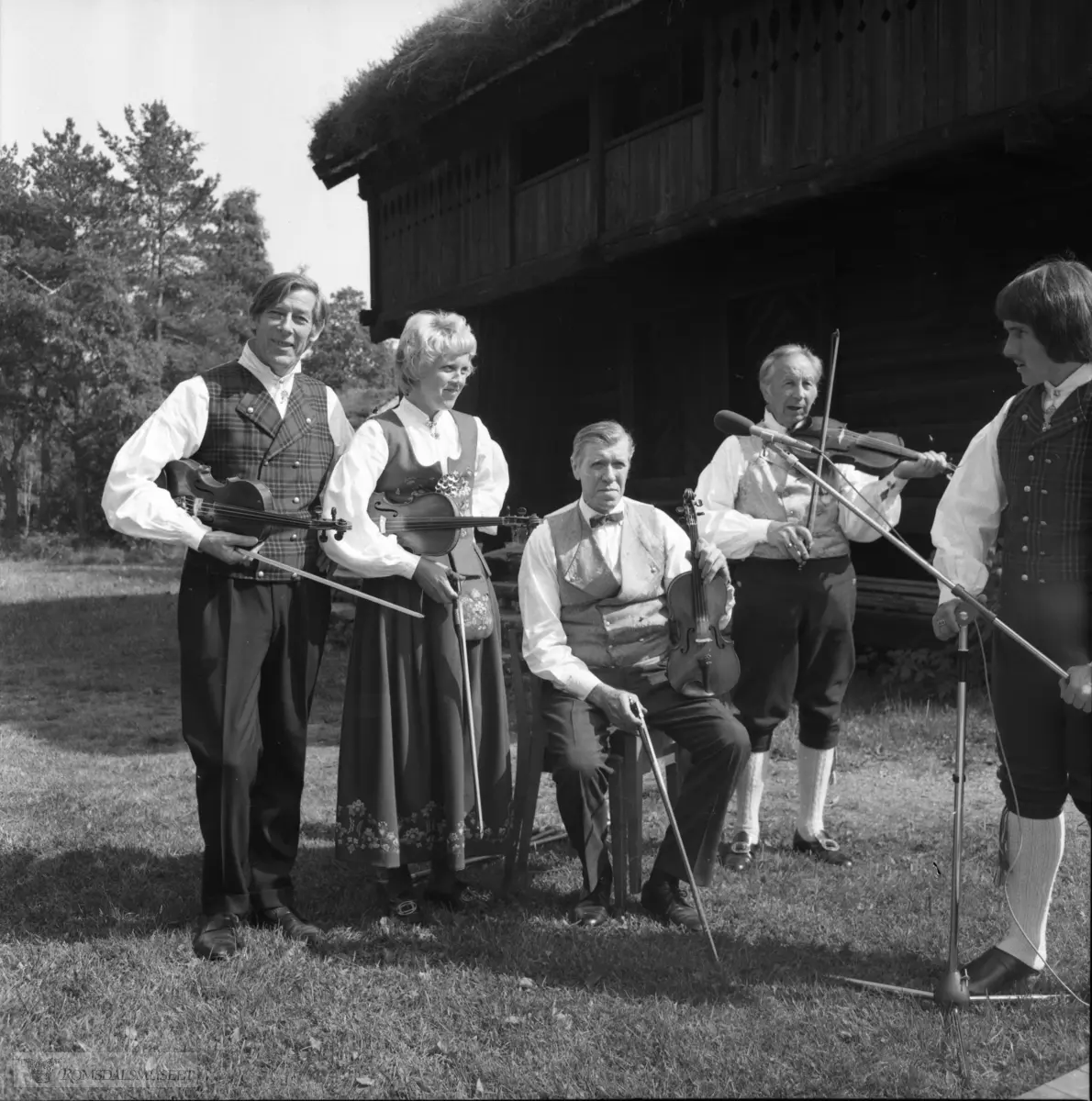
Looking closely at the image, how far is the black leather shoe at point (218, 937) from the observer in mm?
3572

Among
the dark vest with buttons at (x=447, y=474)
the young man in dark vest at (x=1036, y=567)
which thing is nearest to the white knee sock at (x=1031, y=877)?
the young man in dark vest at (x=1036, y=567)

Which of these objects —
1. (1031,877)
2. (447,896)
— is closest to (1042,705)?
(1031,877)

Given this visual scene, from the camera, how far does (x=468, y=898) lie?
4121mm

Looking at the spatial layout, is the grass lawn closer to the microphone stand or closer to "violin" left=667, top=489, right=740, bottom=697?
the microphone stand

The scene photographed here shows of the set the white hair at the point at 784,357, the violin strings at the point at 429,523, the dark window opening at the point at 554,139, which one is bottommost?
the violin strings at the point at 429,523

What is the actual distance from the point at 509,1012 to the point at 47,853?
8.11 ft

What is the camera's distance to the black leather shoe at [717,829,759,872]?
175 inches

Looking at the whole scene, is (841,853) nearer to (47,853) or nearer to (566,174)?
(47,853)

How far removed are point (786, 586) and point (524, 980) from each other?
1843 mm

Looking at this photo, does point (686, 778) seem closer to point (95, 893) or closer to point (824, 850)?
point (824, 850)

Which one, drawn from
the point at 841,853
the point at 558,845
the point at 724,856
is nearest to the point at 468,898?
the point at 558,845

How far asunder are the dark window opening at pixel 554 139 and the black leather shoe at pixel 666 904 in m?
8.57

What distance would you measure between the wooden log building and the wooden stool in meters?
4.06

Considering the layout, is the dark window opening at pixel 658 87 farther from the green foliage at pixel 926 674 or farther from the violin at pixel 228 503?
the violin at pixel 228 503
